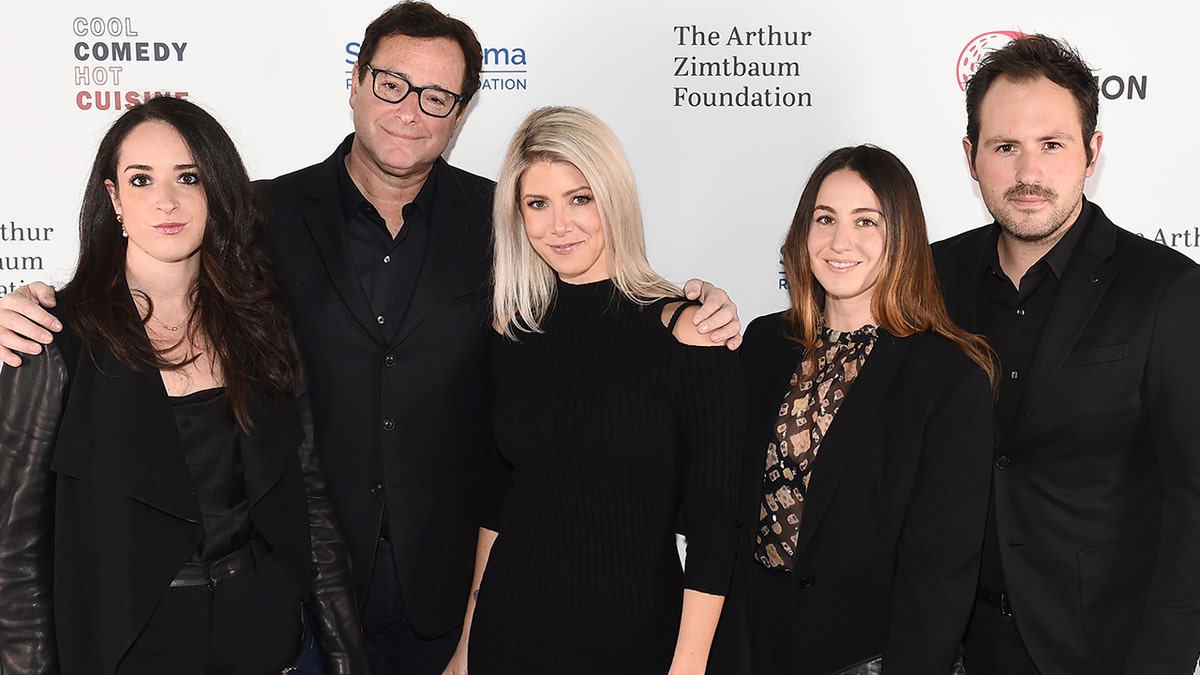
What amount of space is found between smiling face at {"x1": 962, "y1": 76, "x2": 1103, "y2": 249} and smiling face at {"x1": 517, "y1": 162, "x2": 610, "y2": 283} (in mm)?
953

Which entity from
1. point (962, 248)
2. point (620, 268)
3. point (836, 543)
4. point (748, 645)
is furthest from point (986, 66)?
point (748, 645)

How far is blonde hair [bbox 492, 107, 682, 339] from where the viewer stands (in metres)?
2.27

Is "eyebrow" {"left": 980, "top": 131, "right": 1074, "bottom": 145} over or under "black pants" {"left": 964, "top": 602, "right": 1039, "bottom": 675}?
over

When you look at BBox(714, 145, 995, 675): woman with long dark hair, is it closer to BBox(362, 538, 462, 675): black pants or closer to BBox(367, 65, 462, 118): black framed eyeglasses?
BBox(362, 538, 462, 675): black pants

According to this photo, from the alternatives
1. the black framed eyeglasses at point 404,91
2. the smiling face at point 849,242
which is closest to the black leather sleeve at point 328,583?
the black framed eyeglasses at point 404,91

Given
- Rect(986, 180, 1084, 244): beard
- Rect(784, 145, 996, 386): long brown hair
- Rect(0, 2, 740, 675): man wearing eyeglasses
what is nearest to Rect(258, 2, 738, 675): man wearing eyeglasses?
Rect(0, 2, 740, 675): man wearing eyeglasses

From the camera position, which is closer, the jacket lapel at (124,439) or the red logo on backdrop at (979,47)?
the jacket lapel at (124,439)

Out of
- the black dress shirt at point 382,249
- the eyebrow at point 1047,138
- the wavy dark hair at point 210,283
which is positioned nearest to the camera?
the wavy dark hair at point 210,283

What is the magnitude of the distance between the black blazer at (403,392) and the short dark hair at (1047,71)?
135 cm

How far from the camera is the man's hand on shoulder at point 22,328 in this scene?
1915 millimetres

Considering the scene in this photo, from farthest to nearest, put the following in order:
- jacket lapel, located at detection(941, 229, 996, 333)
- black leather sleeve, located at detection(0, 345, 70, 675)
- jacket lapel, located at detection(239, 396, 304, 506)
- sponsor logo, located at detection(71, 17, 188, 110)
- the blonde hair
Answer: sponsor logo, located at detection(71, 17, 188, 110)
jacket lapel, located at detection(941, 229, 996, 333)
the blonde hair
jacket lapel, located at detection(239, 396, 304, 506)
black leather sleeve, located at detection(0, 345, 70, 675)

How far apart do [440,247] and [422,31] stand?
594 mm

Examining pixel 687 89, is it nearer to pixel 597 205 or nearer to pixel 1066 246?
pixel 597 205

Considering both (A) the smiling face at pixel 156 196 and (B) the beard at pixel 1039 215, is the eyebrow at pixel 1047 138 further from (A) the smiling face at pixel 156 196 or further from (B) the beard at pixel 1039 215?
(A) the smiling face at pixel 156 196
